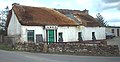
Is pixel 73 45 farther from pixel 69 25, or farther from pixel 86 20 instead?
pixel 86 20

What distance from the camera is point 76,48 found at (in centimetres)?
2892

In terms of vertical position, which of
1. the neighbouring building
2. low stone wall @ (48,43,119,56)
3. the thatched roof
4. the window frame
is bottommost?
low stone wall @ (48,43,119,56)

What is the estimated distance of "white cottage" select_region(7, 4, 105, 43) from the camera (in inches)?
1624

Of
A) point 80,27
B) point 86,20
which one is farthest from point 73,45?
point 86,20

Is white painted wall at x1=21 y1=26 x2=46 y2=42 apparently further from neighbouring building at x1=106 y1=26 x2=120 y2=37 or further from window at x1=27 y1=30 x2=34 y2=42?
neighbouring building at x1=106 y1=26 x2=120 y2=37

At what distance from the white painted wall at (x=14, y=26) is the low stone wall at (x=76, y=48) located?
32.7 ft

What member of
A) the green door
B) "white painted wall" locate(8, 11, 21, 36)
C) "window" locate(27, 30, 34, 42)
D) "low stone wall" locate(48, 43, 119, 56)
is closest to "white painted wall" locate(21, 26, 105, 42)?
"window" locate(27, 30, 34, 42)

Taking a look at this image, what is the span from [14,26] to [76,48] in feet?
57.1

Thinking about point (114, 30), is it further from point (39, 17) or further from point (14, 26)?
point (14, 26)

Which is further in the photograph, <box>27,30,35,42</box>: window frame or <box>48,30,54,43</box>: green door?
<box>48,30,54,43</box>: green door

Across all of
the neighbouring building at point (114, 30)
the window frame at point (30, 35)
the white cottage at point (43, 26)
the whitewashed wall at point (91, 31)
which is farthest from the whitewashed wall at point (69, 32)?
the neighbouring building at point (114, 30)

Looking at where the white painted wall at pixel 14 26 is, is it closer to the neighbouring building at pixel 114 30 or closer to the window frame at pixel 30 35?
the window frame at pixel 30 35

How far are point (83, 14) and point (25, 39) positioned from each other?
17.1 m

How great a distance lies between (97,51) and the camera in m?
27.9
